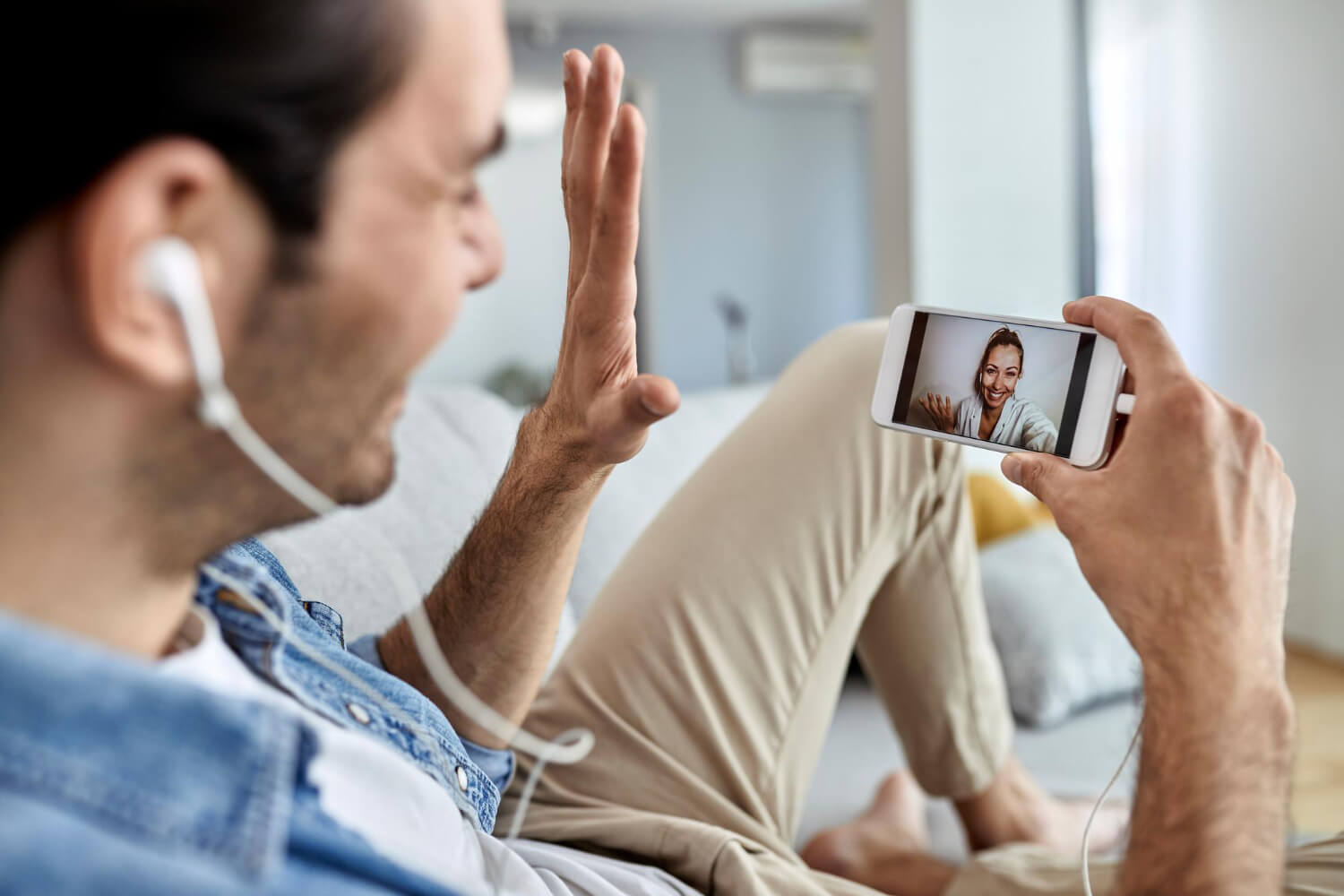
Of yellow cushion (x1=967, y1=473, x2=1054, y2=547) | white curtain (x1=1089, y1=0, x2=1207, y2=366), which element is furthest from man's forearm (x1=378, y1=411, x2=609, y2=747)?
white curtain (x1=1089, y1=0, x2=1207, y2=366)

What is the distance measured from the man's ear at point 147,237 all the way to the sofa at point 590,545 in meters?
0.51

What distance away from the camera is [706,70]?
525cm

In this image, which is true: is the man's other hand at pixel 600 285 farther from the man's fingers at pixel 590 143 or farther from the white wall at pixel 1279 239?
the white wall at pixel 1279 239

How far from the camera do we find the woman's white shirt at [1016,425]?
717 millimetres

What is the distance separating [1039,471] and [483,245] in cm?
36

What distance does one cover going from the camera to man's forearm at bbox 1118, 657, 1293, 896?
50 cm

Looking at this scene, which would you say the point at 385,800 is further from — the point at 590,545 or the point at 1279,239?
the point at 1279,239

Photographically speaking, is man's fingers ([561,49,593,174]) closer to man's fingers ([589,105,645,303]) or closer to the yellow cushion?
man's fingers ([589,105,645,303])

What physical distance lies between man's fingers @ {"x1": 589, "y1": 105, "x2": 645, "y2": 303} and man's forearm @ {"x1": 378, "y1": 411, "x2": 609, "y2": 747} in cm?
15

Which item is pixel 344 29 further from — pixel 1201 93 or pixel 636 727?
pixel 1201 93

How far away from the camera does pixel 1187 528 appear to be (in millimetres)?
575

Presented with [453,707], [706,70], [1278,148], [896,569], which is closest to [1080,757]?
[896,569]

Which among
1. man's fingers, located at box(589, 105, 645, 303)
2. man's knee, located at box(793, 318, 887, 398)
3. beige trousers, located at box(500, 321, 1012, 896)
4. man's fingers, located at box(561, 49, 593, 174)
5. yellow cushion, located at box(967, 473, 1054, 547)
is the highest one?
man's fingers, located at box(561, 49, 593, 174)

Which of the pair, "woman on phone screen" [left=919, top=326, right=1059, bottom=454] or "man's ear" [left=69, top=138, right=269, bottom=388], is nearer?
"man's ear" [left=69, top=138, right=269, bottom=388]
